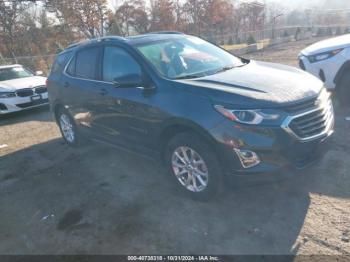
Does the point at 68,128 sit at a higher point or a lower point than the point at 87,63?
lower

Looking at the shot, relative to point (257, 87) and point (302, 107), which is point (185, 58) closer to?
point (257, 87)

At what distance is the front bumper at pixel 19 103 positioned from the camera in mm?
9391

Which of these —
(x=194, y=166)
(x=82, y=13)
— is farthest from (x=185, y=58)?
(x=82, y=13)

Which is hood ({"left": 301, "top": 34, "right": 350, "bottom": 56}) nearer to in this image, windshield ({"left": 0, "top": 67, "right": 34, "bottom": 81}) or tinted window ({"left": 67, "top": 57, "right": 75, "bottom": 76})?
tinted window ({"left": 67, "top": 57, "right": 75, "bottom": 76})

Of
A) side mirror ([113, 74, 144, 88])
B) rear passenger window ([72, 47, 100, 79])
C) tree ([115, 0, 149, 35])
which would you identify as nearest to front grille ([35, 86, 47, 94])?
rear passenger window ([72, 47, 100, 79])

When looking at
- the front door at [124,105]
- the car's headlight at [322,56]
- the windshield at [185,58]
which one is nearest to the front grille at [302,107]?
the windshield at [185,58]

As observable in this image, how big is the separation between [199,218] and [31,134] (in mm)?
5529

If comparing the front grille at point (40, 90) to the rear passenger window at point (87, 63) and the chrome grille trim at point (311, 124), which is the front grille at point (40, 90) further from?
the chrome grille trim at point (311, 124)

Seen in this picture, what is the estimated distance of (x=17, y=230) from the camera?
13.0 feet

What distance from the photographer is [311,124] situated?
355 cm

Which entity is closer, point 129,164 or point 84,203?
point 84,203

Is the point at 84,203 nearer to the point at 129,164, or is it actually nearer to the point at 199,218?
the point at 129,164

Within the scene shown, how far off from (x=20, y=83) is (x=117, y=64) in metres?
6.37

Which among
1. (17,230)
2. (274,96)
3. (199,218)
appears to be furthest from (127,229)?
(274,96)
